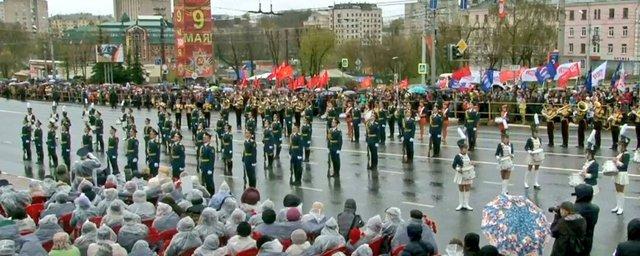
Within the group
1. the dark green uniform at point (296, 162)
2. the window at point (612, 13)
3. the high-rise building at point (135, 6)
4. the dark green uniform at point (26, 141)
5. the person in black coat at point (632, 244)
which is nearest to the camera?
the person in black coat at point (632, 244)

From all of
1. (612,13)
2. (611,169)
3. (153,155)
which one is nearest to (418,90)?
(153,155)

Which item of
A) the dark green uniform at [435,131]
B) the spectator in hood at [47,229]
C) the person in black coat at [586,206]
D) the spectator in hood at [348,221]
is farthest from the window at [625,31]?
the spectator in hood at [47,229]

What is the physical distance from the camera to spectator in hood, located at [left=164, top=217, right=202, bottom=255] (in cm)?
923

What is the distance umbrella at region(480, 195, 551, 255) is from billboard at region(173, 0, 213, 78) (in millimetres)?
46352

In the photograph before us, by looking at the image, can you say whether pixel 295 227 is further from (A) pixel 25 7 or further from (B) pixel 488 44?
(A) pixel 25 7

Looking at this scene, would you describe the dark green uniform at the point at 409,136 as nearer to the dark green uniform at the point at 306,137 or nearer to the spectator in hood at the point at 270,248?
the dark green uniform at the point at 306,137

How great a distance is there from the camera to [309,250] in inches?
345

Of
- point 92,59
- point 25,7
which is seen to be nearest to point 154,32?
point 92,59

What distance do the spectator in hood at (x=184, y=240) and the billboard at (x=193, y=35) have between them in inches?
1769

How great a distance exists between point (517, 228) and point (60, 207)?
655 centimetres

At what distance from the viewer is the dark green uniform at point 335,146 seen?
1983 cm

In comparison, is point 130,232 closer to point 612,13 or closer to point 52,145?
point 52,145

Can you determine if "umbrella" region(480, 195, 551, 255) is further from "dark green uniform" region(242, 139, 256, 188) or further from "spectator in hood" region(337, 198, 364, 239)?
"dark green uniform" region(242, 139, 256, 188)

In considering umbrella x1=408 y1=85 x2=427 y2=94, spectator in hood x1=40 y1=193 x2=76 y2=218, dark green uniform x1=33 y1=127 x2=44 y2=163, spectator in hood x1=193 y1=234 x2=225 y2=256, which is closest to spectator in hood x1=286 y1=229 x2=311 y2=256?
spectator in hood x1=193 y1=234 x2=225 y2=256
